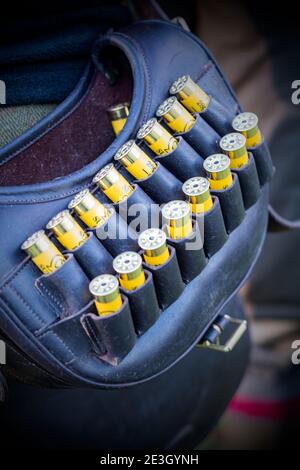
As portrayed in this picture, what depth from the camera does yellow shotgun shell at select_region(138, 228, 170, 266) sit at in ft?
2.38

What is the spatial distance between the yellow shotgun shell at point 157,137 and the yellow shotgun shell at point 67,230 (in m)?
0.16

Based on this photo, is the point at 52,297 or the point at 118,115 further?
the point at 118,115

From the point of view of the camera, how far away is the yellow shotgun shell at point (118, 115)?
2.92 ft

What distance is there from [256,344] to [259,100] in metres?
0.66

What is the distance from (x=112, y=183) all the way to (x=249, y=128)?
225 mm

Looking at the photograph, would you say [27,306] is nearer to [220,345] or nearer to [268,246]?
[220,345]

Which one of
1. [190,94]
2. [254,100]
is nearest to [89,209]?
[190,94]

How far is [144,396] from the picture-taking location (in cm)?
98

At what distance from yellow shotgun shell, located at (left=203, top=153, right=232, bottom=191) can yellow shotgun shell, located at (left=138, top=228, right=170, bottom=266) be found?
11 cm

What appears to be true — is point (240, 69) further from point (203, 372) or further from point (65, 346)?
point (65, 346)

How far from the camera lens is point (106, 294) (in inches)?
27.0

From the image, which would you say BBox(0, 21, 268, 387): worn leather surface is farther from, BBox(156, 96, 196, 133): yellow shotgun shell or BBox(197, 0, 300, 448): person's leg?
BBox(197, 0, 300, 448): person's leg

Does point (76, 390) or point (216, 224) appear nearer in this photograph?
point (216, 224)

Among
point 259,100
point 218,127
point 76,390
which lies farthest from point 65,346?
point 259,100
